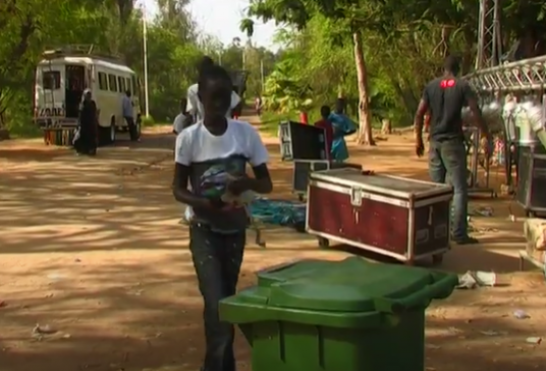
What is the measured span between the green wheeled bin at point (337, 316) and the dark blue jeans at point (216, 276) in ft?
3.28

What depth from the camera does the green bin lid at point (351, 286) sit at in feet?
11.6

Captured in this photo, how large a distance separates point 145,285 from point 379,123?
3831 centimetres

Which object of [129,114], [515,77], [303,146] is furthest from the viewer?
[129,114]

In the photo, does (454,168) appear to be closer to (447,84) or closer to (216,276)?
(447,84)

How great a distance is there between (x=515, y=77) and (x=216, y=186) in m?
9.72

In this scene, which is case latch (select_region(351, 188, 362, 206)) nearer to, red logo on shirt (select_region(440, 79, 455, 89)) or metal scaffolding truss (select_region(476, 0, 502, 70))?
red logo on shirt (select_region(440, 79, 455, 89))

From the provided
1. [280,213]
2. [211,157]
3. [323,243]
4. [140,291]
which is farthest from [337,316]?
[280,213]

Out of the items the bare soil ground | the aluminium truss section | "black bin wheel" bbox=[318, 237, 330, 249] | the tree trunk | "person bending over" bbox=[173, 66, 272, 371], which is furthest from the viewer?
the tree trunk

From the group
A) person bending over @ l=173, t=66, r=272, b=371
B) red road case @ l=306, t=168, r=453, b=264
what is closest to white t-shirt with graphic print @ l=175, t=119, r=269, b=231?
person bending over @ l=173, t=66, r=272, b=371

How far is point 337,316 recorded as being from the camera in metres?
3.52

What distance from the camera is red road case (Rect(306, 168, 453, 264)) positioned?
8.73 m

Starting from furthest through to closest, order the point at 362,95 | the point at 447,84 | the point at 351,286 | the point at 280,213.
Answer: the point at 362,95, the point at 280,213, the point at 447,84, the point at 351,286

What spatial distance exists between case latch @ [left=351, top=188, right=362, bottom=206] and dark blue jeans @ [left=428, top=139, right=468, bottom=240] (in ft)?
3.34

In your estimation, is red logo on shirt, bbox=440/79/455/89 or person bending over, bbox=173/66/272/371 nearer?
person bending over, bbox=173/66/272/371
